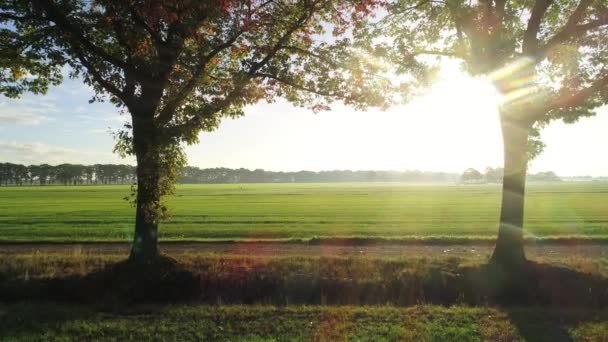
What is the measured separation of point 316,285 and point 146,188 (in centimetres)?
552

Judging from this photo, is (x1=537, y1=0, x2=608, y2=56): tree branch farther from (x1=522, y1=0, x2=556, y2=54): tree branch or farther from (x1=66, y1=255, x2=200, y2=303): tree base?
(x1=66, y1=255, x2=200, y2=303): tree base

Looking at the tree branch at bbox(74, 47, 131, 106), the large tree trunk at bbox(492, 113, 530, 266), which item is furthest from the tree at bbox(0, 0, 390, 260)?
the large tree trunk at bbox(492, 113, 530, 266)

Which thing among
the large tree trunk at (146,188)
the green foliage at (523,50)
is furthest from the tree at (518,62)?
the large tree trunk at (146,188)

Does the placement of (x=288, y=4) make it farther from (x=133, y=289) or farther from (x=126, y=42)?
(x=133, y=289)

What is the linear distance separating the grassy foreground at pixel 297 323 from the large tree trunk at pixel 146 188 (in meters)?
3.35

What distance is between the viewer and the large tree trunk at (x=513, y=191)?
13492 mm

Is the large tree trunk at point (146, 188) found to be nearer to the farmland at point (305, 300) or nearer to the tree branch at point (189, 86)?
the tree branch at point (189, 86)

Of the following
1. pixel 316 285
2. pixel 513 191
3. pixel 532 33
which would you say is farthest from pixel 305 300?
pixel 532 33

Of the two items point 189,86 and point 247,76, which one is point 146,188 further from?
point 247,76

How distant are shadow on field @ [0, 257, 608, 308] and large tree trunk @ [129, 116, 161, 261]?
23.1 inches

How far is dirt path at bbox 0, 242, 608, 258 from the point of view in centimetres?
1780

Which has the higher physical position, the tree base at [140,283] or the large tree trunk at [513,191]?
the large tree trunk at [513,191]

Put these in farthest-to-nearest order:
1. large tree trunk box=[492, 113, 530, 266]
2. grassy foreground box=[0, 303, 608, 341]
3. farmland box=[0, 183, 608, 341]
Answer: large tree trunk box=[492, 113, 530, 266] < farmland box=[0, 183, 608, 341] < grassy foreground box=[0, 303, 608, 341]

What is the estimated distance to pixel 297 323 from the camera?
862cm
